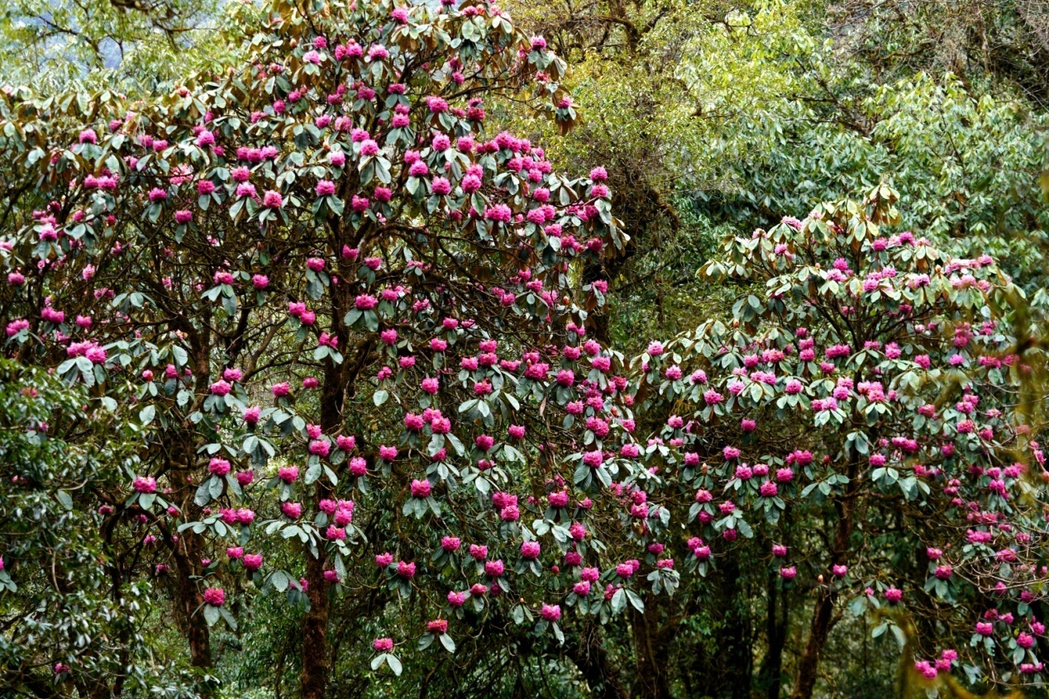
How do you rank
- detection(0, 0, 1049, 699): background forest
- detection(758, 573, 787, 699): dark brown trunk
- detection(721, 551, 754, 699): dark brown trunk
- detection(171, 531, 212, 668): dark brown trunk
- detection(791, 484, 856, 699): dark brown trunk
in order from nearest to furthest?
detection(171, 531, 212, 668): dark brown trunk < detection(791, 484, 856, 699): dark brown trunk < detection(0, 0, 1049, 699): background forest < detection(721, 551, 754, 699): dark brown trunk < detection(758, 573, 787, 699): dark brown trunk

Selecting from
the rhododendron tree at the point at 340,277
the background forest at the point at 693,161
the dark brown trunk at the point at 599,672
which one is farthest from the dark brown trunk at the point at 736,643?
the rhododendron tree at the point at 340,277

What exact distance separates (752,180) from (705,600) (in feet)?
9.56

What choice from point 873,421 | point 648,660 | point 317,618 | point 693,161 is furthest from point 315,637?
point 693,161

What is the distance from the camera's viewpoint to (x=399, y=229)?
4742mm

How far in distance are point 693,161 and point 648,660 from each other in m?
3.33

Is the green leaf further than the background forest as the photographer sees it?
No

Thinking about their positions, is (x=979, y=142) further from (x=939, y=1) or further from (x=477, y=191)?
(x=477, y=191)

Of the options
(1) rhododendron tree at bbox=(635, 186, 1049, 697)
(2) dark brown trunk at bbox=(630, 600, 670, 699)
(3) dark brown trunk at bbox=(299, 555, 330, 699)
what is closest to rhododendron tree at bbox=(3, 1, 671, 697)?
(3) dark brown trunk at bbox=(299, 555, 330, 699)

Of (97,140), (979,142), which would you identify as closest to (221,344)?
(97,140)

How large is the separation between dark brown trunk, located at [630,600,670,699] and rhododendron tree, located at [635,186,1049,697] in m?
1.33

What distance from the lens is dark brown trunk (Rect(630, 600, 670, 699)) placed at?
7000 mm

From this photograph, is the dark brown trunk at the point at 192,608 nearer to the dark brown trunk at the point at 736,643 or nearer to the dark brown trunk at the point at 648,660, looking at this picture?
the dark brown trunk at the point at 648,660

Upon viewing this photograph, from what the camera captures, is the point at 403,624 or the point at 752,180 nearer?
the point at 403,624

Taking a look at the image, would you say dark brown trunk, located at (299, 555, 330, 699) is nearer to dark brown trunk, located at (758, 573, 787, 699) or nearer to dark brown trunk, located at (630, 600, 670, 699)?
dark brown trunk, located at (630, 600, 670, 699)
